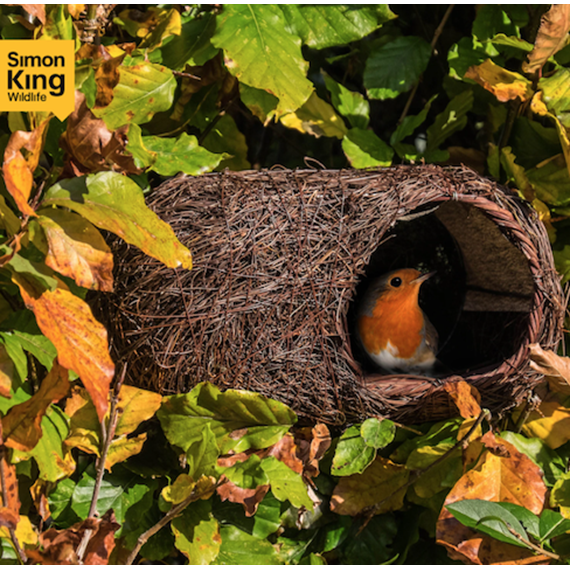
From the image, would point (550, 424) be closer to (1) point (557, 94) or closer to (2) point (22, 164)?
(1) point (557, 94)

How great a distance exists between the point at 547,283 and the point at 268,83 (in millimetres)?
1099

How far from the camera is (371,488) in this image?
1990mm

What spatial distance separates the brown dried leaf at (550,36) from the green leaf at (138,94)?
1174 millimetres

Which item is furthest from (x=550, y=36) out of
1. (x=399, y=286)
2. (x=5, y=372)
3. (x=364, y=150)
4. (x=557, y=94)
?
(x=5, y=372)

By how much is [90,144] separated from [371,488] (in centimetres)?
133

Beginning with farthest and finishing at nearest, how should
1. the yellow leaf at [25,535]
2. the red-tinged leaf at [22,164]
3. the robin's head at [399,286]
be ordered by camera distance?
1. the robin's head at [399,286]
2. the yellow leaf at [25,535]
3. the red-tinged leaf at [22,164]

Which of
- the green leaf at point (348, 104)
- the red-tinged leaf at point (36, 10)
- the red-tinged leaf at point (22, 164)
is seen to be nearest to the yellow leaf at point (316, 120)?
the green leaf at point (348, 104)

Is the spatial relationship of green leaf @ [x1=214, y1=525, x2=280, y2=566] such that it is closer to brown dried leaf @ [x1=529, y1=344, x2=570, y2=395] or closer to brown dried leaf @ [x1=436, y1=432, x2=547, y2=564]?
brown dried leaf @ [x1=436, y1=432, x2=547, y2=564]

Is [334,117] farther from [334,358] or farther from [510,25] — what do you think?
[334,358]

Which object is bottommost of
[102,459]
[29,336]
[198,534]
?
[198,534]

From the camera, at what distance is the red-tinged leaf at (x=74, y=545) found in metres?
1.37

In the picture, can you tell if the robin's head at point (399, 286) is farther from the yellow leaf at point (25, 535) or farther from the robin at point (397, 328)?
the yellow leaf at point (25, 535)

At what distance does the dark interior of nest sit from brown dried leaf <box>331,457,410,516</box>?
17.1 inches

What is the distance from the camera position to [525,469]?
180 cm
